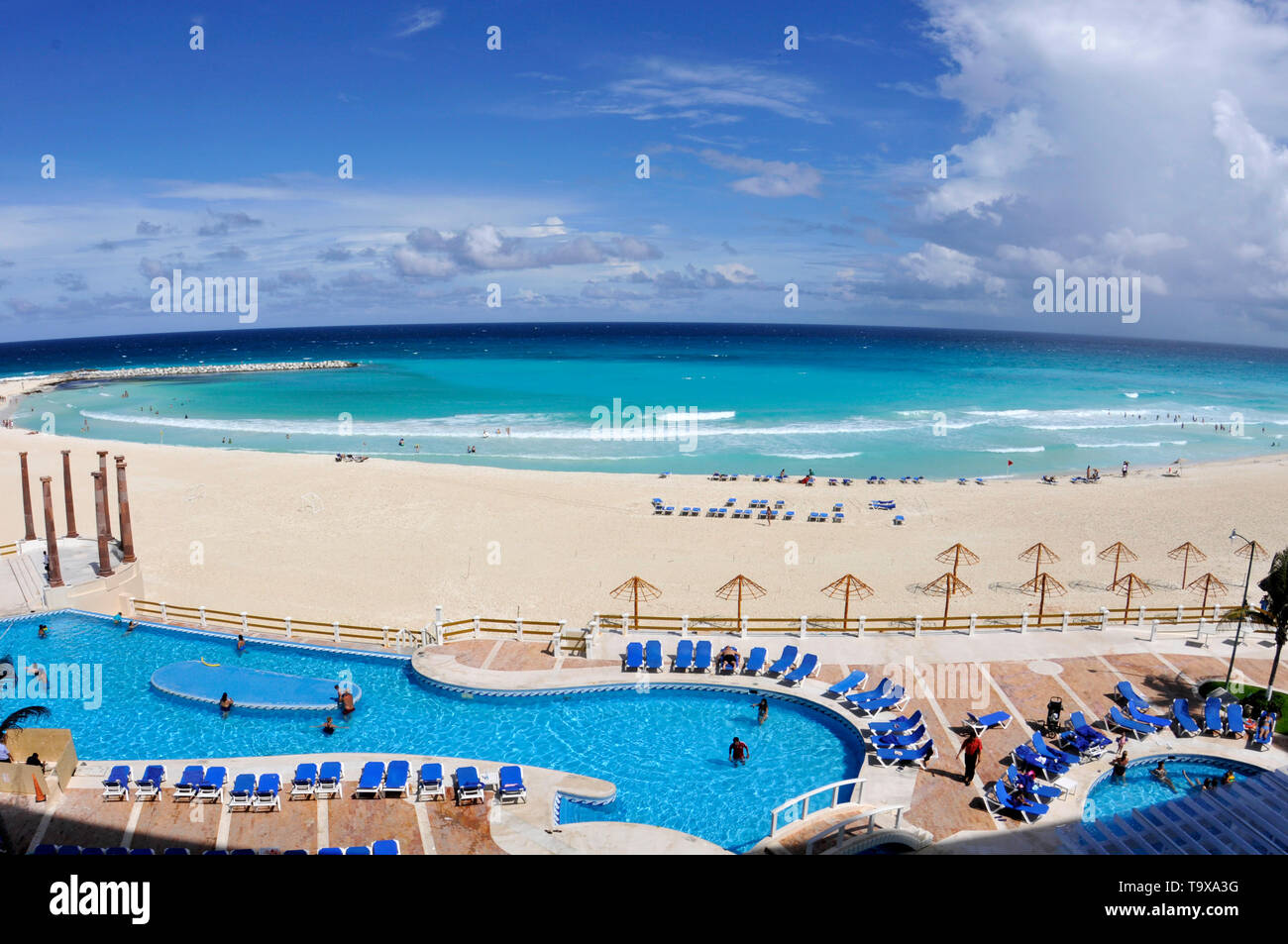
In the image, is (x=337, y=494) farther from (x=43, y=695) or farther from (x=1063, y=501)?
(x=1063, y=501)

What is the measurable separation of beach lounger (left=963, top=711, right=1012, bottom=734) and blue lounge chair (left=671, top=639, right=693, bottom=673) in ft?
20.7

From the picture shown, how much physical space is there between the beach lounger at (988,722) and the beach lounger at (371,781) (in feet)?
37.7

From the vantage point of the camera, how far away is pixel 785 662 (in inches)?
769

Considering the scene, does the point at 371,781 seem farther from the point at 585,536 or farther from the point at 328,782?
the point at 585,536

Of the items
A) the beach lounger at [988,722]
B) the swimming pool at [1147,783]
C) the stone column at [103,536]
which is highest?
the stone column at [103,536]

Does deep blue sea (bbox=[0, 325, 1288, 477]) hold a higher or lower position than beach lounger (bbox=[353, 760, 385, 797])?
higher

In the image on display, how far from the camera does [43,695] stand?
1841 centimetres

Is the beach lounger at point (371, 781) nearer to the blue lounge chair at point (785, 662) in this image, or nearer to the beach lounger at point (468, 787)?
the beach lounger at point (468, 787)

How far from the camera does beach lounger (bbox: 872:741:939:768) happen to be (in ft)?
50.4

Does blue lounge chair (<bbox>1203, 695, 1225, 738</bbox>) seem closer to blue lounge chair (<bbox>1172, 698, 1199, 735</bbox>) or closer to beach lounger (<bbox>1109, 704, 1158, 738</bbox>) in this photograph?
blue lounge chair (<bbox>1172, 698, 1199, 735</bbox>)

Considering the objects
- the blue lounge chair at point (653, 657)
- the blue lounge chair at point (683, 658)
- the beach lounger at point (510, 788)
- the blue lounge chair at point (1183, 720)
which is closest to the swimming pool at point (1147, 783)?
the blue lounge chair at point (1183, 720)

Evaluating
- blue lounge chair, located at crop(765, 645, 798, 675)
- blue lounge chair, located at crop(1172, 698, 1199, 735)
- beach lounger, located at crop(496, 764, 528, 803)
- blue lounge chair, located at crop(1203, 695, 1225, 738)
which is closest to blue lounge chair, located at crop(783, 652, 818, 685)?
blue lounge chair, located at crop(765, 645, 798, 675)

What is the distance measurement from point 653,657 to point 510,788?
246 inches

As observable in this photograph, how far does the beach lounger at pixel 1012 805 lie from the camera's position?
44.9ft
